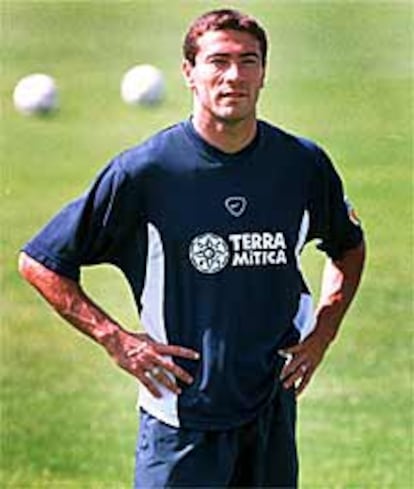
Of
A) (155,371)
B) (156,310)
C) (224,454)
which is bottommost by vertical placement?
(224,454)

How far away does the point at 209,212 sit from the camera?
11.7ft

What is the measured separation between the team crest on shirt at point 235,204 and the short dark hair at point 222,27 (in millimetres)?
271

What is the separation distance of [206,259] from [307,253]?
100 cm

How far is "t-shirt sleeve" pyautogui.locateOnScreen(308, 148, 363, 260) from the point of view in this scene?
12.0ft

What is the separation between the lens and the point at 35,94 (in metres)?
5.63

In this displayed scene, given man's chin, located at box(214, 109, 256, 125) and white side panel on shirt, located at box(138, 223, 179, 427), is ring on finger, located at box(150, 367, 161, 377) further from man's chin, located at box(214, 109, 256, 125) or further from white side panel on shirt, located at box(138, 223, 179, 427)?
man's chin, located at box(214, 109, 256, 125)

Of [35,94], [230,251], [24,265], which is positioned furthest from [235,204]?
[35,94]

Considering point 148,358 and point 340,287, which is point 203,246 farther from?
point 340,287

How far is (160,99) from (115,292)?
85 centimetres

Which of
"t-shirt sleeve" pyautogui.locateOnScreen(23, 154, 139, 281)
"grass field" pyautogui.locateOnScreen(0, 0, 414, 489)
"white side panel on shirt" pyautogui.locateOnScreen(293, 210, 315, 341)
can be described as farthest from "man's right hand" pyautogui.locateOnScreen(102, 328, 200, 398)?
"grass field" pyautogui.locateOnScreen(0, 0, 414, 489)

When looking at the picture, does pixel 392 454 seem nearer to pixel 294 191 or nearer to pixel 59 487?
pixel 59 487

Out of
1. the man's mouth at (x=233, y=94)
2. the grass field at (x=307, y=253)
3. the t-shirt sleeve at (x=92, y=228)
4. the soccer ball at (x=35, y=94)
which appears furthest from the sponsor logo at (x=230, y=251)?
the soccer ball at (x=35, y=94)

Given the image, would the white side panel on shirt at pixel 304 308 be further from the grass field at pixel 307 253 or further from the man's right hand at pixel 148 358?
the grass field at pixel 307 253

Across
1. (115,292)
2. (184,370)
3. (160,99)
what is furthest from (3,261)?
(184,370)
